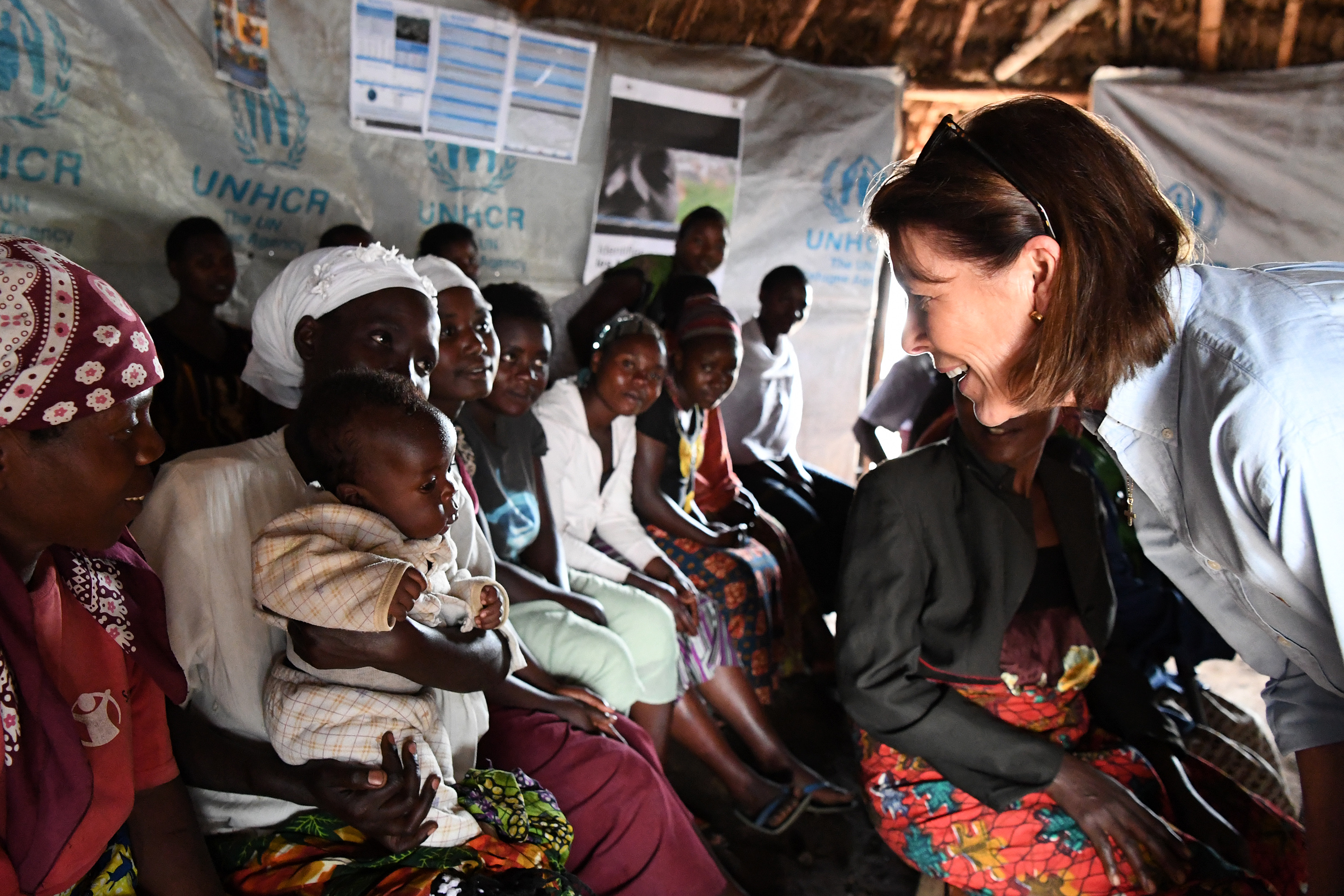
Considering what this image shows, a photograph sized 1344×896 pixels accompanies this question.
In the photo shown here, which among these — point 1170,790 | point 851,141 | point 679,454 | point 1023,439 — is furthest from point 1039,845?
point 851,141

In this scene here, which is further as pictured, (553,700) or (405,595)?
(553,700)

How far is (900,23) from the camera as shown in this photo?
5.03 m

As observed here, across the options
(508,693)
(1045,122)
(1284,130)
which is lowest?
(508,693)

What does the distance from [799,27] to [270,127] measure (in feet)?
9.09

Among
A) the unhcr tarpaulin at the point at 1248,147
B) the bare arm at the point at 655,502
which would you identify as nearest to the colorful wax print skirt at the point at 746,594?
the bare arm at the point at 655,502

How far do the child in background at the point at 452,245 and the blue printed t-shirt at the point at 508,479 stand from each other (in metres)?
1.03

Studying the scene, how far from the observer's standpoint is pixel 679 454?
131 inches

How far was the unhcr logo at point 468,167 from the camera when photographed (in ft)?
12.5

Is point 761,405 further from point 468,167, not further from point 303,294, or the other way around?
point 303,294

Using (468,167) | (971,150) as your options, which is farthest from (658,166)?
(971,150)

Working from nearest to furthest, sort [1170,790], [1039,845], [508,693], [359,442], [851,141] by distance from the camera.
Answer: [359,442] → [1039,845] → [508,693] → [1170,790] → [851,141]

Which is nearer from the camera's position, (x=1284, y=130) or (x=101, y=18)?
(x=101, y=18)

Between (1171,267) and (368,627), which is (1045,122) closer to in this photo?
(1171,267)

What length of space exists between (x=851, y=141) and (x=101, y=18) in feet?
11.8
